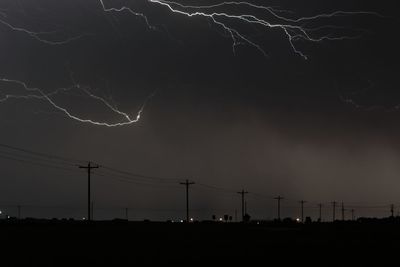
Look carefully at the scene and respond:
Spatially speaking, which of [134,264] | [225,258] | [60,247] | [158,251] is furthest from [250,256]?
[60,247]

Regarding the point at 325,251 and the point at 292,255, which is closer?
the point at 292,255

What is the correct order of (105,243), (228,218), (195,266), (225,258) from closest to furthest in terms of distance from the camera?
(195,266) → (225,258) → (105,243) → (228,218)

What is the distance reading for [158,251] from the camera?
88.3 feet

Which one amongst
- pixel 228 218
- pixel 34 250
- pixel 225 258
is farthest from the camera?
pixel 228 218

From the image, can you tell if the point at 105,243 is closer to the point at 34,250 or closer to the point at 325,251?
the point at 34,250

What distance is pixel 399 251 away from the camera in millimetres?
28766

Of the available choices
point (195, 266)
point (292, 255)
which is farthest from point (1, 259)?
point (292, 255)

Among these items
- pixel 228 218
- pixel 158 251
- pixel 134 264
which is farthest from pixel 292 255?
pixel 228 218

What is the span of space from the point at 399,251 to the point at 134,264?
42.0ft

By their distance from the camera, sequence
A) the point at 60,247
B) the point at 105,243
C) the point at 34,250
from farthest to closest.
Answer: the point at 105,243 → the point at 60,247 → the point at 34,250

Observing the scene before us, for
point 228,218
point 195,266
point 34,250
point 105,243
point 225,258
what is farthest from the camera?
point 228,218

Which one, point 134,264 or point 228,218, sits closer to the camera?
point 134,264

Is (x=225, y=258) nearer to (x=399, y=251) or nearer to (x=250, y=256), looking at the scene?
(x=250, y=256)

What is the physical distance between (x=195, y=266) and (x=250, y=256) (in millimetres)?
4708
